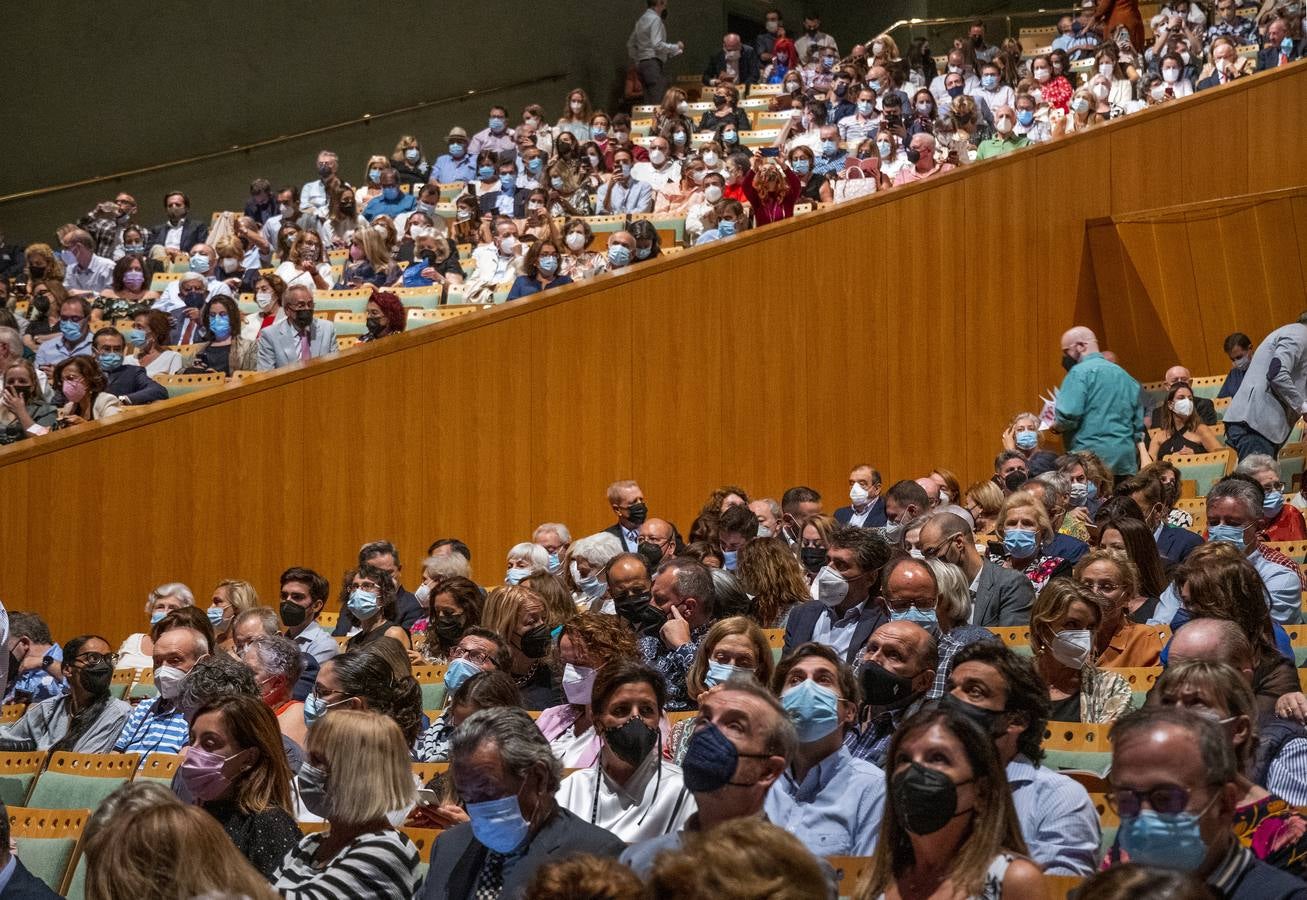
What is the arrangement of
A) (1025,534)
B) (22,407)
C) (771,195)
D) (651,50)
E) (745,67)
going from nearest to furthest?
(1025,534)
(22,407)
(771,195)
(745,67)
(651,50)

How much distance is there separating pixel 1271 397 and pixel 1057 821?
20.3 ft

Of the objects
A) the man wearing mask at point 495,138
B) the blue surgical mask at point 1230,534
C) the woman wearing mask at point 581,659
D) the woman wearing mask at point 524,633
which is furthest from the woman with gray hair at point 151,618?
the man wearing mask at point 495,138

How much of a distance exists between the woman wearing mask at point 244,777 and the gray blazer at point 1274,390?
6.43 metres

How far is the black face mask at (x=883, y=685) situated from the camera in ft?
13.7

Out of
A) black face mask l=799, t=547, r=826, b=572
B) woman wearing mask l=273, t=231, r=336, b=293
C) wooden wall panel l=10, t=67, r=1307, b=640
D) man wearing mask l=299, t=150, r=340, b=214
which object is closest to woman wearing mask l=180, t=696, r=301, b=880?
black face mask l=799, t=547, r=826, b=572

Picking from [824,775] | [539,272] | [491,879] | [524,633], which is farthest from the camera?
[539,272]

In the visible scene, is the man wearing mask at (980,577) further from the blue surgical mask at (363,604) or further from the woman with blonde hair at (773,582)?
the blue surgical mask at (363,604)

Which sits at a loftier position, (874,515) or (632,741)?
(632,741)

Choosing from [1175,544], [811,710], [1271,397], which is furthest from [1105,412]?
[811,710]

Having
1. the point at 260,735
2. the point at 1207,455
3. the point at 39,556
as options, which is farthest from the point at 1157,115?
the point at 260,735

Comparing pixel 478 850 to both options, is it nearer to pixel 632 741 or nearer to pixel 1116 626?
pixel 632 741

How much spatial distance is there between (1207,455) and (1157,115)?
13.2 ft

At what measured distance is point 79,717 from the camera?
18.4 ft

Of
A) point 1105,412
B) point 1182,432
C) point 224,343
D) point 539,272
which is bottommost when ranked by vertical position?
point 1182,432
